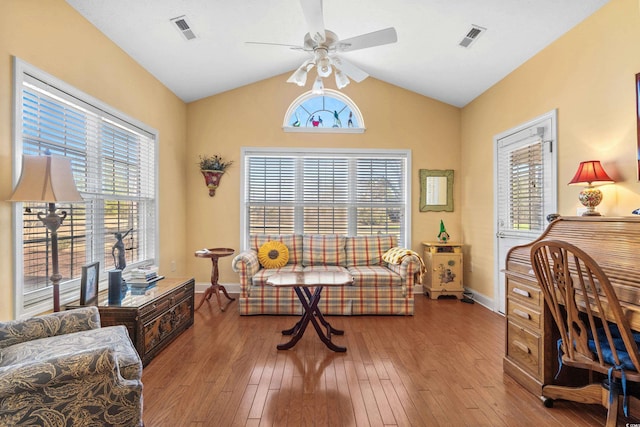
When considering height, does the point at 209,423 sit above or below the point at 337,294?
below

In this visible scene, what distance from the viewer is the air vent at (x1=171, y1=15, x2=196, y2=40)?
284 centimetres

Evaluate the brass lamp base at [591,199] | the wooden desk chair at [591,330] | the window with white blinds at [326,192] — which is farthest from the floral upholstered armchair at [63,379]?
the brass lamp base at [591,199]

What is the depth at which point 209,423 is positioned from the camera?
1786 millimetres

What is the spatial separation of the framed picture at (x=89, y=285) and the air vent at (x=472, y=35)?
153 inches

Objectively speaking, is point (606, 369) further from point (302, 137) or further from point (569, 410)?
point (302, 137)

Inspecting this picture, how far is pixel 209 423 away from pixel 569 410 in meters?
2.16

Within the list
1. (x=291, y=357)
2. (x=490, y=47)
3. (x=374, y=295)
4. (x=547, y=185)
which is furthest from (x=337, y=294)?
(x=490, y=47)

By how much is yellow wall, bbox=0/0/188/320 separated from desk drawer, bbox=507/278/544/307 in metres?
3.39

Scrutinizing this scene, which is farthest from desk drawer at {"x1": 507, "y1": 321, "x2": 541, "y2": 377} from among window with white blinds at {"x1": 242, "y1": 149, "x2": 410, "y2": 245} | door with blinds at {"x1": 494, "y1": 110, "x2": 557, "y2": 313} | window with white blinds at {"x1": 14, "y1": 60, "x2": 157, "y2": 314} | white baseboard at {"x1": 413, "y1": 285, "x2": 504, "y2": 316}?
window with white blinds at {"x1": 14, "y1": 60, "x2": 157, "y2": 314}

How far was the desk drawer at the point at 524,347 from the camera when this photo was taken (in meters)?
2.05

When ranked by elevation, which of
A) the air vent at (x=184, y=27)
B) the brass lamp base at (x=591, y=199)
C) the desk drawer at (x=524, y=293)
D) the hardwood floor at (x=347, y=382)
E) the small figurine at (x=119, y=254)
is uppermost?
the air vent at (x=184, y=27)

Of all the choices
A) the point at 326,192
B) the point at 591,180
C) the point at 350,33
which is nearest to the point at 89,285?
the point at 326,192

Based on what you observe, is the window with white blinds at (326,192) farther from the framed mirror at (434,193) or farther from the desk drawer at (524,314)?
the desk drawer at (524,314)

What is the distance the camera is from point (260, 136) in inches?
182
